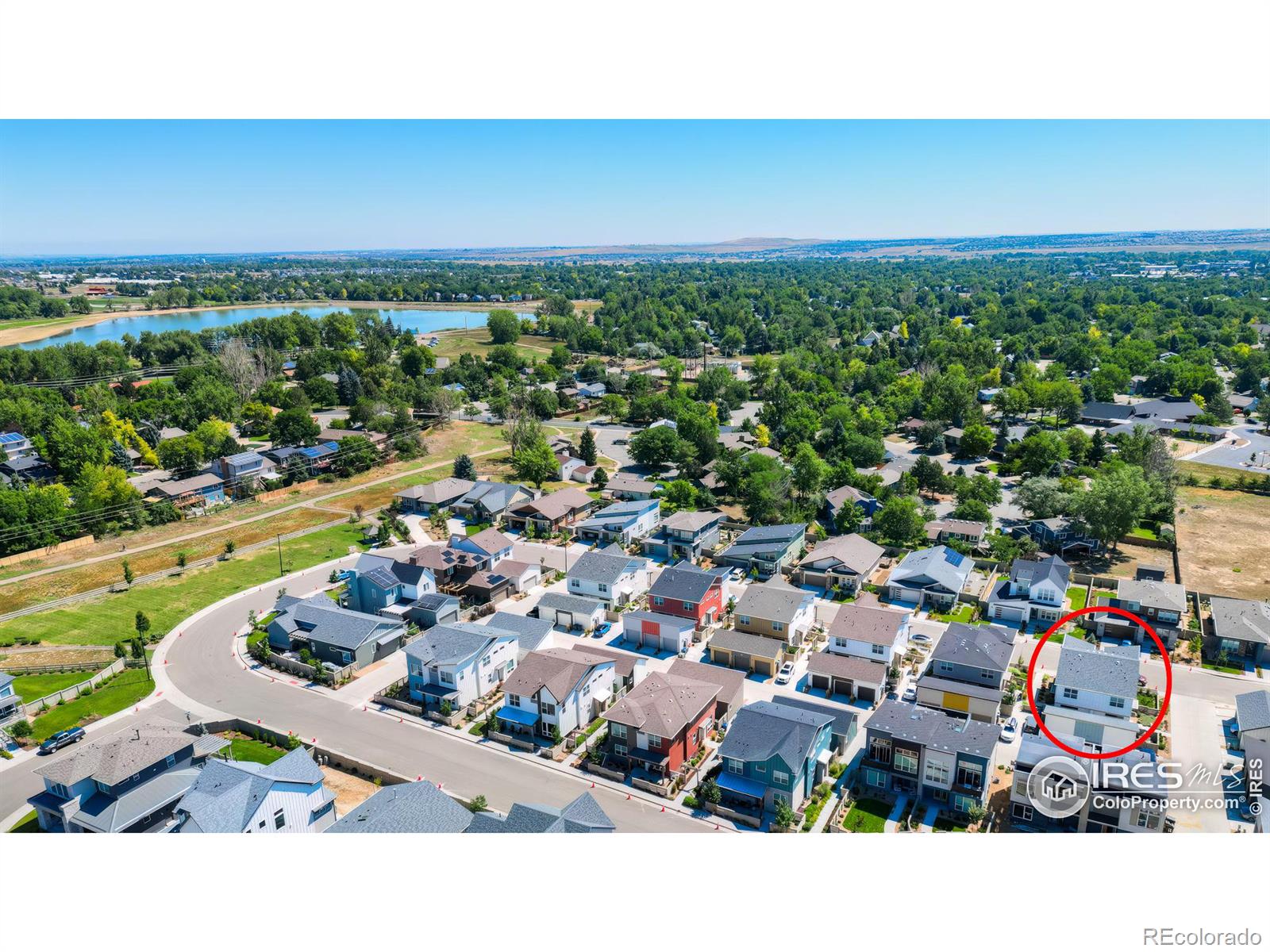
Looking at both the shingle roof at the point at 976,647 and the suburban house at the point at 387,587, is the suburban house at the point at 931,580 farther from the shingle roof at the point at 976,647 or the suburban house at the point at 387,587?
the suburban house at the point at 387,587

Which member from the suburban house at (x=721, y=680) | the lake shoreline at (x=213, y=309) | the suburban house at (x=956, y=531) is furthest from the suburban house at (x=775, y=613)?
the lake shoreline at (x=213, y=309)

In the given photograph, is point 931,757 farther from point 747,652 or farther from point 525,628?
point 525,628

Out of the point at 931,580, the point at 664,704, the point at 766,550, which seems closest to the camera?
the point at 664,704

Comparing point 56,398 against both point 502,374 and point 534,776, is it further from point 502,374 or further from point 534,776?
point 534,776

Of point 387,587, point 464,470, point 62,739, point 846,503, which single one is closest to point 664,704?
point 387,587

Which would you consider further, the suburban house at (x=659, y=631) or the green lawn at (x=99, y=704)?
the suburban house at (x=659, y=631)

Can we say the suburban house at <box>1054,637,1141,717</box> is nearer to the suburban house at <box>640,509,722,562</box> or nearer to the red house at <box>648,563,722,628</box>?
the red house at <box>648,563,722,628</box>
